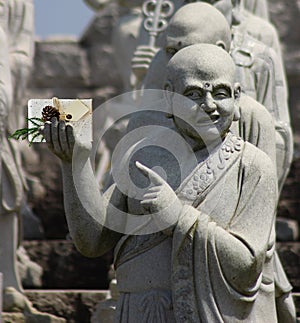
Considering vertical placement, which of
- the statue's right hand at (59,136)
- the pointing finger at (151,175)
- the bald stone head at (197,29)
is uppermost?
the bald stone head at (197,29)

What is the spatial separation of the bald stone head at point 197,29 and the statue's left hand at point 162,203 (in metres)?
1.37

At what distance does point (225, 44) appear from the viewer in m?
8.80

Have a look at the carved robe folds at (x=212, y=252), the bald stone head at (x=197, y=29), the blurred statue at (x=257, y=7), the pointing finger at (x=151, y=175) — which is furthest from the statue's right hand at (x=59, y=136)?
the blurred statue at (x=257, y=7)

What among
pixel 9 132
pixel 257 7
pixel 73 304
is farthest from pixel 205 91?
pixel 9 132

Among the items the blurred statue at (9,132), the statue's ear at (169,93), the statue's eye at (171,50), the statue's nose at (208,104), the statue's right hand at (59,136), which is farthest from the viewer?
the blurred statue at (9,132)

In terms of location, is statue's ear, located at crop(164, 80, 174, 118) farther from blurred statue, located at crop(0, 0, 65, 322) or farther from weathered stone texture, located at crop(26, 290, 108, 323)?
weathered stone texture, located at crop(26, 290, 108, 323)

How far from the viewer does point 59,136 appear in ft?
24.4

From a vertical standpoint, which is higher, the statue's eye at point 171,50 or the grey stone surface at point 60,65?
the statue's eye at point 171,50

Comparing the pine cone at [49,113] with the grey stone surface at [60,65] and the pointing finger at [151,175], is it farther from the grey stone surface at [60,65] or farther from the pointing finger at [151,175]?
the grey stone surface at [60,65]

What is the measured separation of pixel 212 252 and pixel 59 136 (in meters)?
0.86

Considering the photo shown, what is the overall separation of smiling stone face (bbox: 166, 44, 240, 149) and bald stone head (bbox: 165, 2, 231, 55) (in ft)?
3.09

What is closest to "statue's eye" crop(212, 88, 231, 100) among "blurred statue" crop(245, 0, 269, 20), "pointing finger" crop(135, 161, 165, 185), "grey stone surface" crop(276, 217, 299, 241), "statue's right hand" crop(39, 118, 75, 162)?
"pointing finger" crop(135, 161, 165, 185)

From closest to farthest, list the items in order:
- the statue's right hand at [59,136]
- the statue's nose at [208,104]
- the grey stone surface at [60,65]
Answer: the statue's right hand at [59,136] → the statue's nose at [208,104] → the grey stone surface at [60,65]

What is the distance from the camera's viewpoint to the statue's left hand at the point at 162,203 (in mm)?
7457
